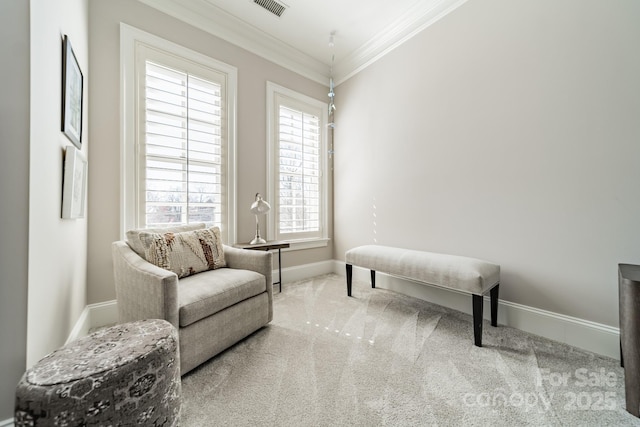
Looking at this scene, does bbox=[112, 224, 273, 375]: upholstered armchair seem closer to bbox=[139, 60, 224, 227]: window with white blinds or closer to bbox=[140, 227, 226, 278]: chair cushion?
bbox=[140, 227, 226, 278]: chair cushion

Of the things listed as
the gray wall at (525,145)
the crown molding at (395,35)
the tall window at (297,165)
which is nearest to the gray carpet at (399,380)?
the gray wall at (525,145)

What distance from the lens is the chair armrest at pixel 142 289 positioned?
4.48 feet

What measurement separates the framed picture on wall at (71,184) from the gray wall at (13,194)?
0.48 m

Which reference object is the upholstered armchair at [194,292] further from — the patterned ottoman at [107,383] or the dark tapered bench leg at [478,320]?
the dark tapered bench leg at [478,320]

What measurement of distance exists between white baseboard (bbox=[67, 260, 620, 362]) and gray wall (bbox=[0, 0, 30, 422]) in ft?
0.87

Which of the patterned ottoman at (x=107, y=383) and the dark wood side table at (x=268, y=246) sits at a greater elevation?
the dark wood side table at (x=268, y=246)

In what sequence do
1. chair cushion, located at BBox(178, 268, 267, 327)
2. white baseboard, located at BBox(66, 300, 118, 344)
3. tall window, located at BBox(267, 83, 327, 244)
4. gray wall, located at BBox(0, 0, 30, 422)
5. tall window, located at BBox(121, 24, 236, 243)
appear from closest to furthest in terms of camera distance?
gray wall, located at BBox(0, 0, 30, 422) → chair cushion, located at BBox(178, 268, 267, 327) → white baseboard, located at BBox(66, 300, 118, 344) → tall window, located at BBox(121, 24, 236, 243) → tall window, located at BBox(267, 83, 327, 244)

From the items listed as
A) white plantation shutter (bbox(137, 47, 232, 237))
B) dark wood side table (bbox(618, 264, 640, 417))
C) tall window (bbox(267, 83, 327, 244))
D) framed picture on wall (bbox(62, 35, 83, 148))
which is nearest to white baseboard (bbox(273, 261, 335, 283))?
tall window (bbox(267, 83, 327, 244))

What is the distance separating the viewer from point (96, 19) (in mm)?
2023

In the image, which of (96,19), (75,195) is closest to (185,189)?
(75,195)

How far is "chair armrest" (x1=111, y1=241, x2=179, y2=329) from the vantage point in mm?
1364

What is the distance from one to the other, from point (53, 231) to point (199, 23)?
239 cm

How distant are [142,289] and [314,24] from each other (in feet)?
10.0

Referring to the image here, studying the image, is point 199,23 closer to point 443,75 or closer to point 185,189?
point 185,189
